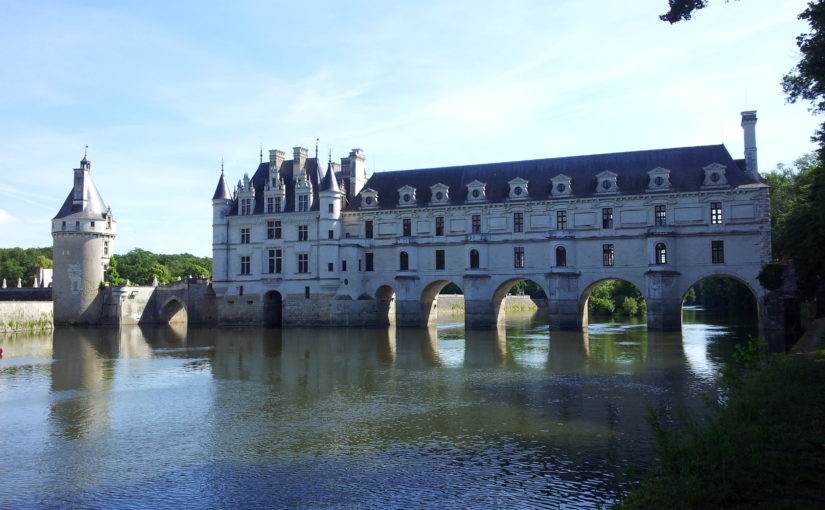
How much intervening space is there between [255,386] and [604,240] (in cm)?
3010

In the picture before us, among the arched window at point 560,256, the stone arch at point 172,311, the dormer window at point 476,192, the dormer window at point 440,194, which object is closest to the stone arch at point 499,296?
the arched window at point 560,256

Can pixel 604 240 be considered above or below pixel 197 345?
above

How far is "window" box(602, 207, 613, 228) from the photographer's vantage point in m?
45.8

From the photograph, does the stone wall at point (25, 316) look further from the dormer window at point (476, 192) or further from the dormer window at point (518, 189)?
the dormer window at point (518, 189)

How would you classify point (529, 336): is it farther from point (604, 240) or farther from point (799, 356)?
point (799, 356)

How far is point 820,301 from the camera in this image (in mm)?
34094

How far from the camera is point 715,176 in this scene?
43.3 m

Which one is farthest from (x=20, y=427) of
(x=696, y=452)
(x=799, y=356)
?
(x=799, y=356)

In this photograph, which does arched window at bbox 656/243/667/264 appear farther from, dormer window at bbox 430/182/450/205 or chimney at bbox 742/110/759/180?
dormer window at bbox 430/182/450/205

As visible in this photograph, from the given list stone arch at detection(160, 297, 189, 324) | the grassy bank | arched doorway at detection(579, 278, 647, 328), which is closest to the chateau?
stone arch at detection(160, 297, 189, 324)

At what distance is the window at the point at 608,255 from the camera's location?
4547 centimetres

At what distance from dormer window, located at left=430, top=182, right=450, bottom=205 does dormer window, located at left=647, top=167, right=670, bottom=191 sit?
1445 centimetres

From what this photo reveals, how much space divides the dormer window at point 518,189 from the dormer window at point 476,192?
2.05 m

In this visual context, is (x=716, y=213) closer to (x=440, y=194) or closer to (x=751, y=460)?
(x=440, y=194)
